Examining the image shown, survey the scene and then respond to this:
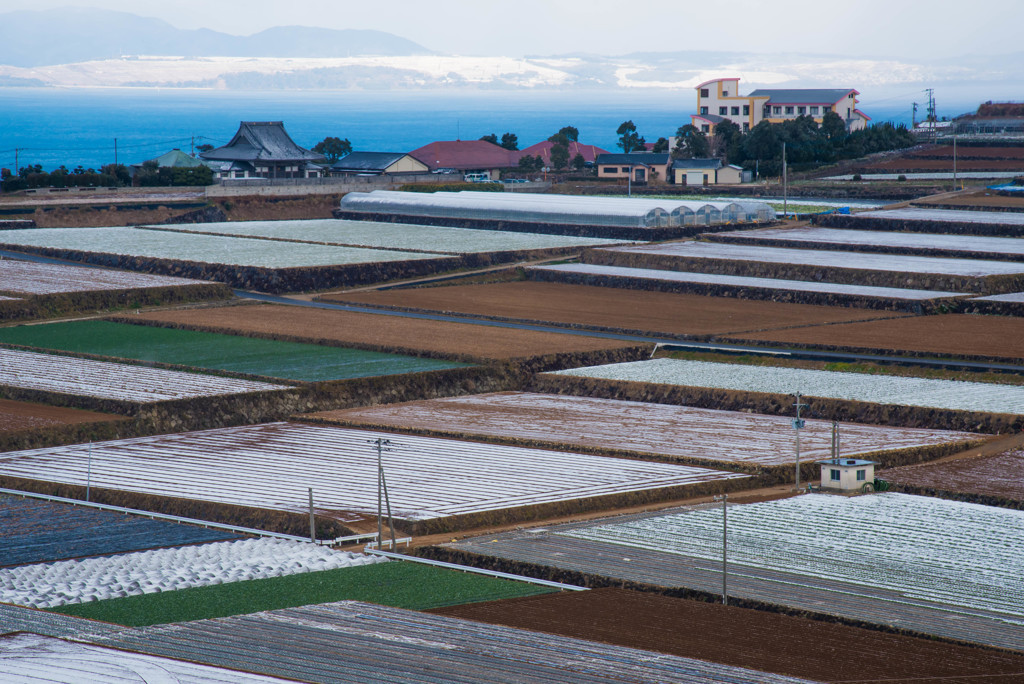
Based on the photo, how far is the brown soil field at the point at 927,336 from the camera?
39.8m

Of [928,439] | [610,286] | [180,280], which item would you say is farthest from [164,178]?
[928,439]

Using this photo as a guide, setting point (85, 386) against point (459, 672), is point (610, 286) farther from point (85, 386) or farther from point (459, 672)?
point (459, 672)

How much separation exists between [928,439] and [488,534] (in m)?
11.9

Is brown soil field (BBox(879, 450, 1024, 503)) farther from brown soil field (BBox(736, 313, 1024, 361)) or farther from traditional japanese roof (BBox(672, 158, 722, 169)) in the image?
traditional japanese roof (BBox(672, 158, 722, 169))

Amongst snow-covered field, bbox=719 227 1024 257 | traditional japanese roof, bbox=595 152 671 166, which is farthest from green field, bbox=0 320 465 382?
traditional japanese roof, bbox=595 152 671 166

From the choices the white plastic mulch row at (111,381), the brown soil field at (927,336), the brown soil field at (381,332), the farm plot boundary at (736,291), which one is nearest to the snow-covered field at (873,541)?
the white plastic mulch row at (111,381)

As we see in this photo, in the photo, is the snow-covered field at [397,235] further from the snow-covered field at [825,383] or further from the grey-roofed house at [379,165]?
Answer: the snow-covered field at [825,383]

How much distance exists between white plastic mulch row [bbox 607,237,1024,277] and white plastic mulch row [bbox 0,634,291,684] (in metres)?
43.8

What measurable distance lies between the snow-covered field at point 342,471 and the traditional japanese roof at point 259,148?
61235 mm

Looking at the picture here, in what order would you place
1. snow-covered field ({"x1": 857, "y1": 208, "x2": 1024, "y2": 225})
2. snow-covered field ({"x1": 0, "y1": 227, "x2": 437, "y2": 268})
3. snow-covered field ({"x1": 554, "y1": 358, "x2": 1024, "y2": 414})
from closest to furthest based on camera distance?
1. snow-covered field ({"x1": 554, "y1": 358, "x2": 1024, "y2": 414})
2. snow-covered field ({"x1": 0, "y1": 227, "x2": 437, "y2": 268})
3. snow-covered field ({"x1": 857, "y1": 208, "x2": 1024, "y2": 225})

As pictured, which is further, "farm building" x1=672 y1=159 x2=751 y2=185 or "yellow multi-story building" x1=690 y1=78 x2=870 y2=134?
"yellow multi-story building" x1=690 y1=78 x2=870 y2=134

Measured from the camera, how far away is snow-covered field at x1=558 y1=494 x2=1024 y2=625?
20.6 m

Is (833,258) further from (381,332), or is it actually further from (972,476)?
(972,476)

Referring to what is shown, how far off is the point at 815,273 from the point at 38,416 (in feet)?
110
